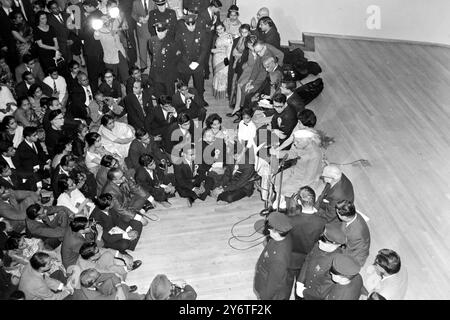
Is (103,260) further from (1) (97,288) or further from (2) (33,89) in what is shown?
(2) (33,89)

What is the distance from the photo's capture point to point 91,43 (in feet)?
24.6

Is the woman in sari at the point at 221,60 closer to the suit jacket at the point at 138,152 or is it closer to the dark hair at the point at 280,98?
the dark hair at the point at 280,98

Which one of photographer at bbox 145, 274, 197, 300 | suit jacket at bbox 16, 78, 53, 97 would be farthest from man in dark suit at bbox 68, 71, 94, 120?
photographer at bbox 145, 274, 197, 300

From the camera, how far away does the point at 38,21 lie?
7441 mm

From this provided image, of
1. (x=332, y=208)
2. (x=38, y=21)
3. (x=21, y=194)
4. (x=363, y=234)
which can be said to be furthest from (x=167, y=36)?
(x=363, y=234)

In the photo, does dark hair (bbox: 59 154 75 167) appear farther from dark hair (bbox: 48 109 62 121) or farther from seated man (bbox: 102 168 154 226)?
dark hair (bbox: 48 109 62 121)

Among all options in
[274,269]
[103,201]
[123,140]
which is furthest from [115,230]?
[274,269]

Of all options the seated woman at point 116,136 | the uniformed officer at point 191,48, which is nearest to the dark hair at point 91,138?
the seated woman at point 116,136

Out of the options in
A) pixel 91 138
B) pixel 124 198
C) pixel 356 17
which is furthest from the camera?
pixel 356 17

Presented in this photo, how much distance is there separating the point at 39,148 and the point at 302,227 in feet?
12.6

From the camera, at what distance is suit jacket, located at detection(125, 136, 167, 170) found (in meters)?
6.03

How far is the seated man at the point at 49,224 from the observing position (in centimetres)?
527

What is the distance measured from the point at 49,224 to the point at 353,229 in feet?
11.0

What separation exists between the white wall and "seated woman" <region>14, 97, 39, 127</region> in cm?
459
